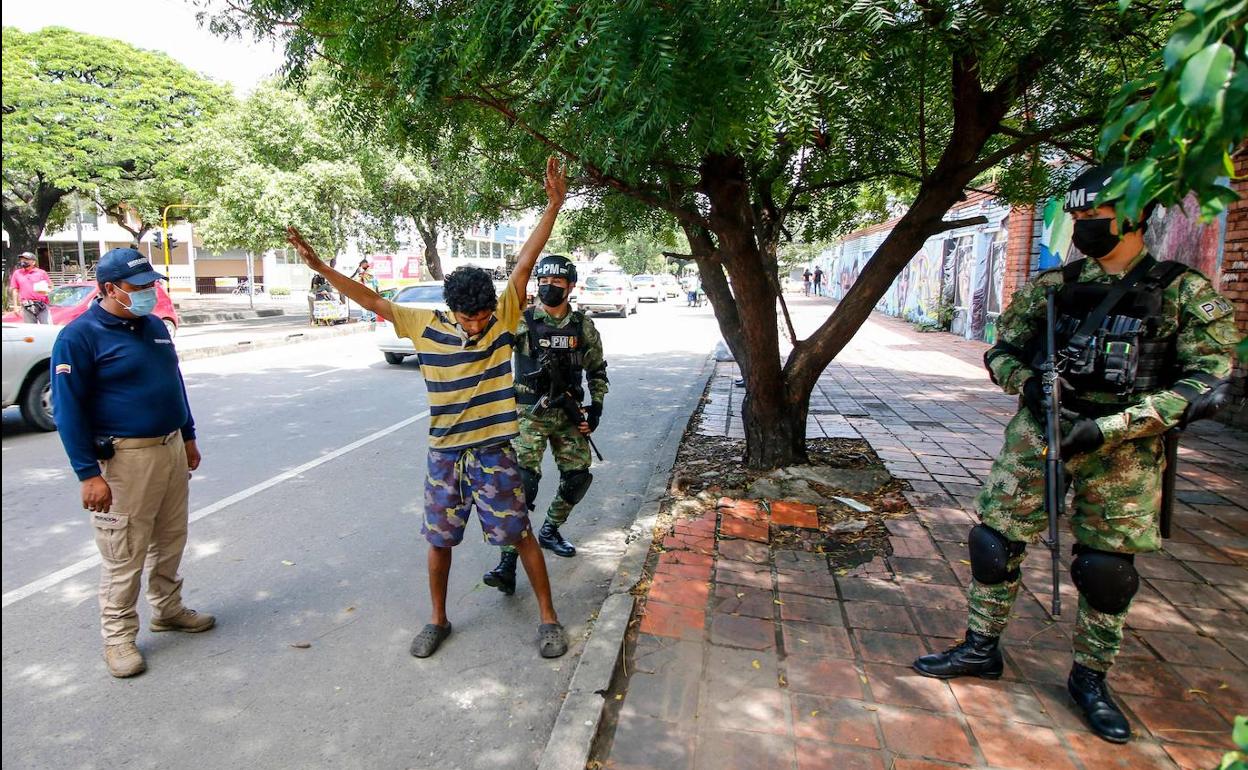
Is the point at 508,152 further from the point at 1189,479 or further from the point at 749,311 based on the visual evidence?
the point at 1189,479

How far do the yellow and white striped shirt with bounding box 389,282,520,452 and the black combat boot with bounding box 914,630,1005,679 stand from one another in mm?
2005

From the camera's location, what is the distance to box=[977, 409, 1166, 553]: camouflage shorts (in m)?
2.71

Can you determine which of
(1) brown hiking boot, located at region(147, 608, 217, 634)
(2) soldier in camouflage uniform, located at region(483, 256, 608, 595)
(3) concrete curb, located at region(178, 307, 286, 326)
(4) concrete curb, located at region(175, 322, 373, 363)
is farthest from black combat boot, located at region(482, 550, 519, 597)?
(3) concrete curb, located at region(178, 307, 286, 326)

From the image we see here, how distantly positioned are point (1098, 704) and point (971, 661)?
0.44 metres

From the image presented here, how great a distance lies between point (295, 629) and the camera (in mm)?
3633

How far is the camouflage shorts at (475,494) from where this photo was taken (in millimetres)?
3275

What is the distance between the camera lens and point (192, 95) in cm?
2342

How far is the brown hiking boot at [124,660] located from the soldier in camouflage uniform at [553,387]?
5.12 feet

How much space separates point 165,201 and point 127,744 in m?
27.5

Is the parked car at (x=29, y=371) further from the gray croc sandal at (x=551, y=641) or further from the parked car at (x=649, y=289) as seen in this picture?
the parked car at (x=649, y=289)

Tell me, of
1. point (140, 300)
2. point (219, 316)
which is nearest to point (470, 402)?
point (140, 300)

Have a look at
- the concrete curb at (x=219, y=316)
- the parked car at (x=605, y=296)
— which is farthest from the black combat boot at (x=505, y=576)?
the parked car at (x=605, y=296)

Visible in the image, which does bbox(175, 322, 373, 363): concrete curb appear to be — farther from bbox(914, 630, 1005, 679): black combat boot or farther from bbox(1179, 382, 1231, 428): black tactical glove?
bbox(1179, 382, 1231, 428): black tactical glove

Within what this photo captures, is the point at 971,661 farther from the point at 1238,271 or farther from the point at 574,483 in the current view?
the point at 1238,271
